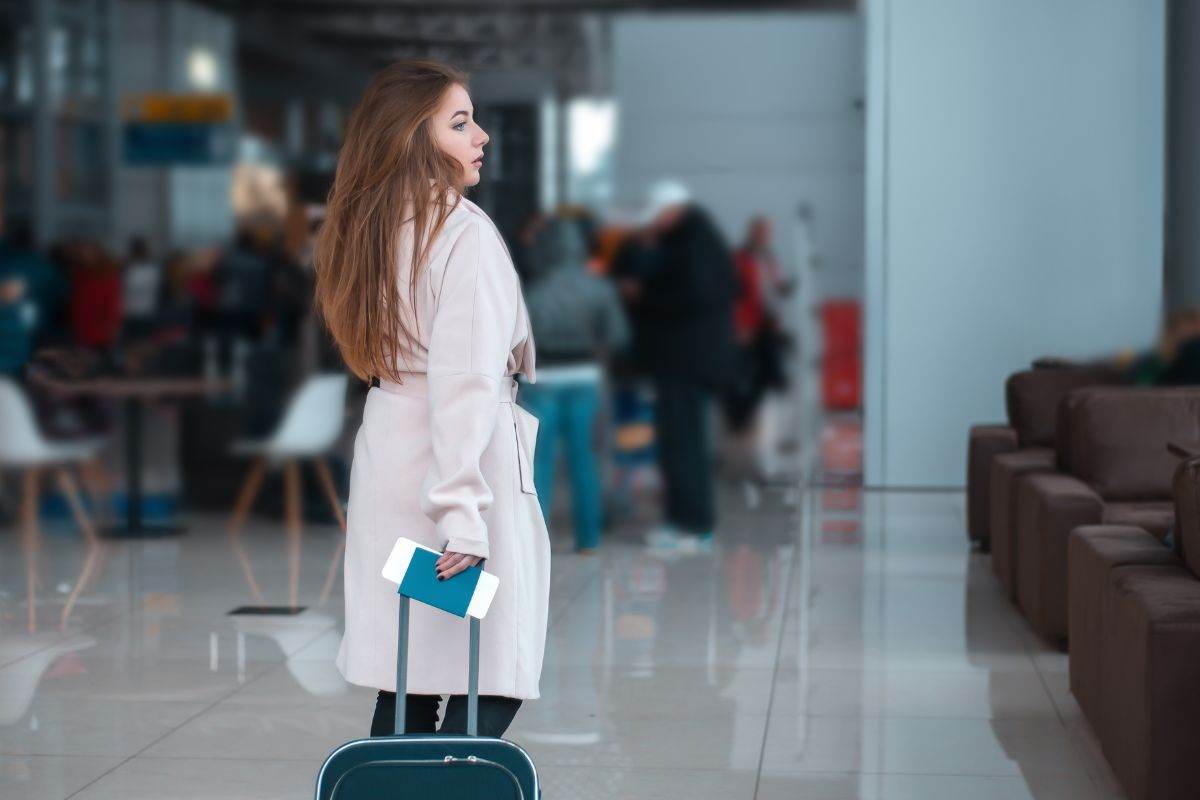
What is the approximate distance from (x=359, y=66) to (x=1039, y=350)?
4.97m

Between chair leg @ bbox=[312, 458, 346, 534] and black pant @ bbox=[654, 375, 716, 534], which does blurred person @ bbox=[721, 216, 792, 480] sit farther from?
chair leg @ bbox=[312, 458, 346, 534]

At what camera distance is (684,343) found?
798 centimetres

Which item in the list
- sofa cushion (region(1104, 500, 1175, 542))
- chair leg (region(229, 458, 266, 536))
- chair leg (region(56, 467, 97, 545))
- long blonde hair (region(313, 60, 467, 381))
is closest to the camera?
long blonde hair (region(313, 60, 467, 381))

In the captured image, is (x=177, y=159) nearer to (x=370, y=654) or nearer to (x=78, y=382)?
(x=78, y=382)

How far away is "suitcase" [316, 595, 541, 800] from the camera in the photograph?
253 centimetres

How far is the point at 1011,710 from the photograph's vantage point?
15.0ft

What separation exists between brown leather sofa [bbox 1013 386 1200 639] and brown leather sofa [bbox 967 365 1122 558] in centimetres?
119

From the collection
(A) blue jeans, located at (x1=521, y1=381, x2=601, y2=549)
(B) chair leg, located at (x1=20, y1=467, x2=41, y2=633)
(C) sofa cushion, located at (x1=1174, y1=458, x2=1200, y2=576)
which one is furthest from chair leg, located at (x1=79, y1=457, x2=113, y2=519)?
(C) sofa cushion, located at (x1=1174, y1=458, x2=1200, y2=576)

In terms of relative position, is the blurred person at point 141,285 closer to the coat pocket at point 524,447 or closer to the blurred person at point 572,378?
the blurred person at point 572,378

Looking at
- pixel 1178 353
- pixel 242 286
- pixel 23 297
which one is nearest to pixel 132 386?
pixel 242 286

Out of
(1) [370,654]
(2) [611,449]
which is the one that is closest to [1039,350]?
(2) [611,449]

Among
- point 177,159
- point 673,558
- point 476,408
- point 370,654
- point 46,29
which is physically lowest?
point 673,558

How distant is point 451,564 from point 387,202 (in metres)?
0.57

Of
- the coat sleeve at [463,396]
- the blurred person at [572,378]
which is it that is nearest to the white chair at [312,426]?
the blurred person at [572,378]
